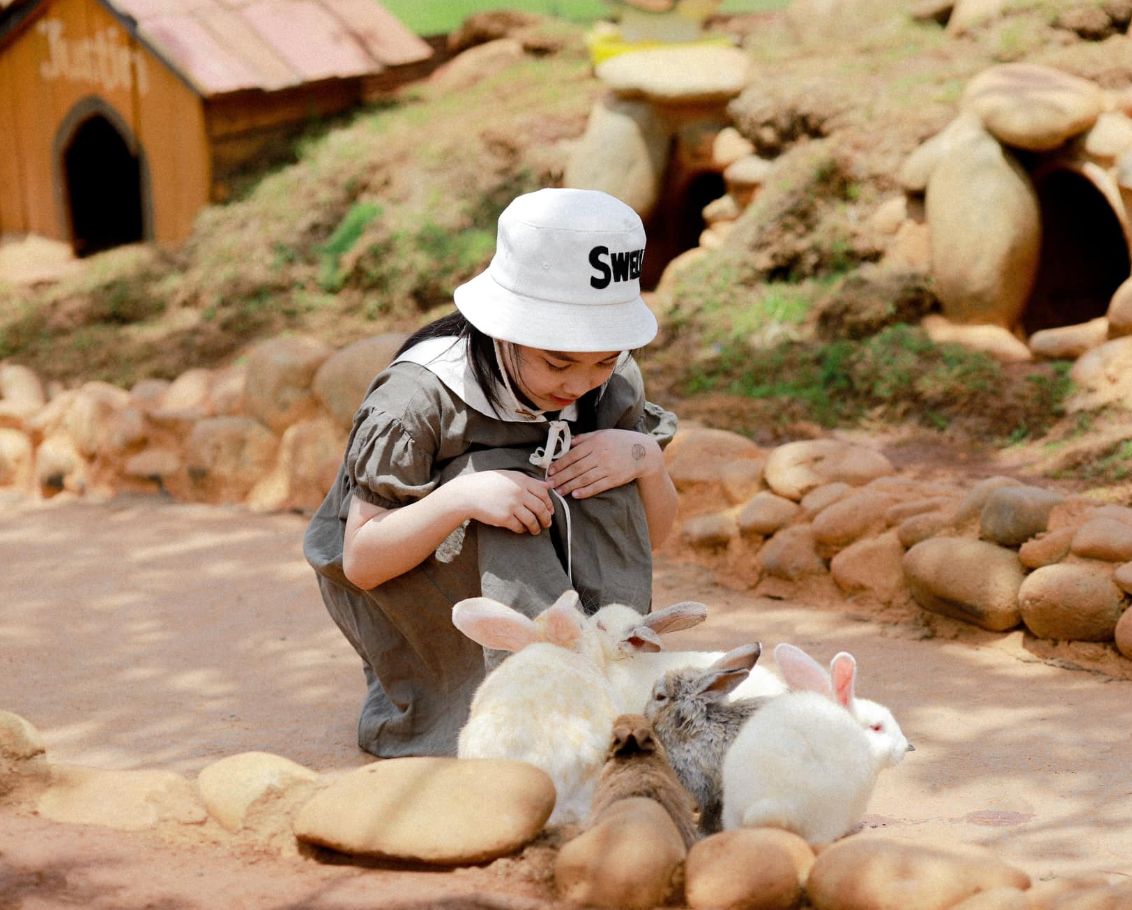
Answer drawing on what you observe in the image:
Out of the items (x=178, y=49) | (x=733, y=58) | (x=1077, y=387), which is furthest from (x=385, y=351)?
(x=178, y=49)

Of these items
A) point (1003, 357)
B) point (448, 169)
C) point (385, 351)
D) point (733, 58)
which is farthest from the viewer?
point (448, 169)

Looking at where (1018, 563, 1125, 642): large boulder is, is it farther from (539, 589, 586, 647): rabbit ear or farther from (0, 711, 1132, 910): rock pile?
(539, 589, 586, 647): rabbit ear

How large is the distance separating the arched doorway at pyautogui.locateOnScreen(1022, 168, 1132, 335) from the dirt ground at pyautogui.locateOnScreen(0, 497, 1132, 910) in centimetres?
401

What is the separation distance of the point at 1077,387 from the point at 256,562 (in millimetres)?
4182

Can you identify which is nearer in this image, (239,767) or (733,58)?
(239,767)

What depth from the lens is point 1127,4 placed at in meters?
8.49

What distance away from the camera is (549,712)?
2746 millimetres

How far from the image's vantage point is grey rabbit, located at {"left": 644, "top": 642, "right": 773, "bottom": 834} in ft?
9.05

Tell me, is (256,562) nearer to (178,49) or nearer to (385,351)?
(385,351)

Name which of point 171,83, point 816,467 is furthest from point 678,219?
point 816,467

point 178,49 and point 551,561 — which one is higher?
point 178,49

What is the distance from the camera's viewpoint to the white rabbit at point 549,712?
2.73 metres

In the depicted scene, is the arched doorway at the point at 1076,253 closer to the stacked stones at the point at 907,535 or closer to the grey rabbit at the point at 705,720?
the stacked stones at the point at 907,535

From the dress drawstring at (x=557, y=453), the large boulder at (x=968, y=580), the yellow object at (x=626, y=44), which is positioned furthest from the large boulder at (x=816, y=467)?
the yellow object at (x=626, y=44)
